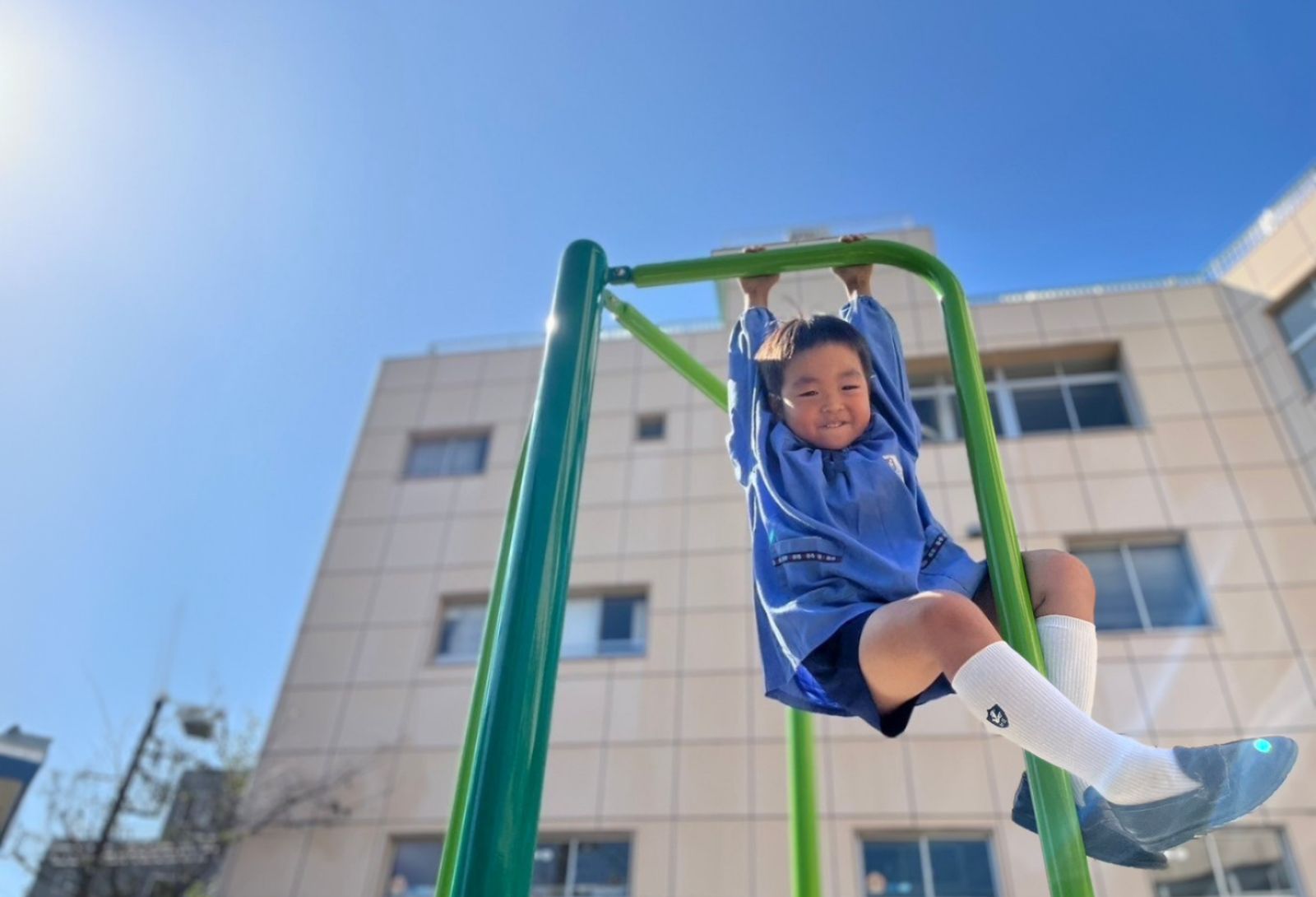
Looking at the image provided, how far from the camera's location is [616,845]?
27.2 feet

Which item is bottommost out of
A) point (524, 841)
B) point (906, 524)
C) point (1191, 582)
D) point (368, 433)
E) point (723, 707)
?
point (524, 841)

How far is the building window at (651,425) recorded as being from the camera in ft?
36.8

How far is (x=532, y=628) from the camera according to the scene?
1.56 meters

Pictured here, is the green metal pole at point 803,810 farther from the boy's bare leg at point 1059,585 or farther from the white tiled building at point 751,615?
the white tiled building at point 751,615

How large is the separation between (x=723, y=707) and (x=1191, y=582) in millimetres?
4851

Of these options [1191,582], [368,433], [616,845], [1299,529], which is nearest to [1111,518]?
[1191,582]

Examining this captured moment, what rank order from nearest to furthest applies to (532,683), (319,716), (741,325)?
(532,683), (741,325), (319,716)

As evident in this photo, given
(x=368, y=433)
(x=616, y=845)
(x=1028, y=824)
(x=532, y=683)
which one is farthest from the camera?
(x=368, y=433)

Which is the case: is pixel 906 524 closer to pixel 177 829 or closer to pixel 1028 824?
pixel 1028 824

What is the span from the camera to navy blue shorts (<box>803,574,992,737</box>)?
65.2 inches

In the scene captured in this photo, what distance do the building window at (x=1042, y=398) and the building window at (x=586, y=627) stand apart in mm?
4033

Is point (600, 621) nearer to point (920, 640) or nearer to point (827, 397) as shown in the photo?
point (827, 397)

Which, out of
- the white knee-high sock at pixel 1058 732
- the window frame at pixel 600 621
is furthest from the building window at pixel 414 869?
the white knee-high sock at pixel 1058 732

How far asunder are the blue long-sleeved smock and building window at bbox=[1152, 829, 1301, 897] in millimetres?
7116
